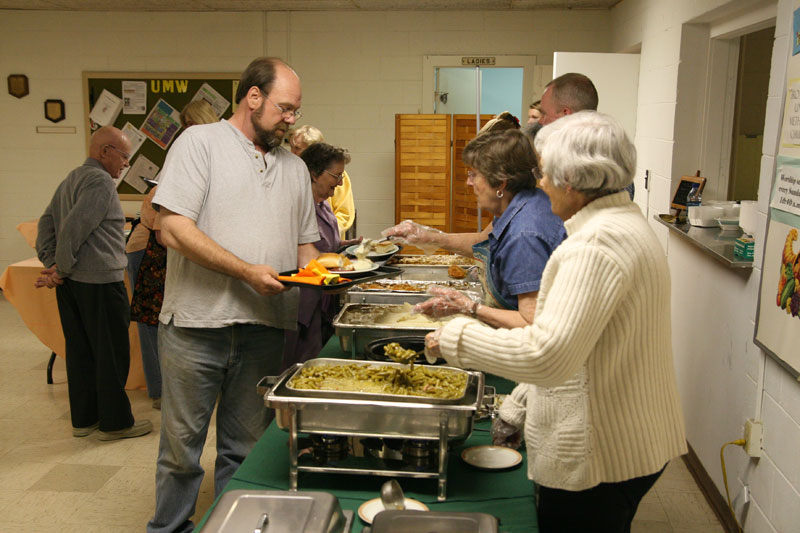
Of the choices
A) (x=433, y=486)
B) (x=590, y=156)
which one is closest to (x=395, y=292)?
(x=433, y=486)

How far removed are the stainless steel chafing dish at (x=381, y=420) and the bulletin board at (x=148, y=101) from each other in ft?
17.6

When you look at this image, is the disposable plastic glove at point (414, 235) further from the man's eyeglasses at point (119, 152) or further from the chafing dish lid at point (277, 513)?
the chafing dish lid at point (277, 513)

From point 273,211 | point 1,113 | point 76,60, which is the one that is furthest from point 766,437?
point 1,113

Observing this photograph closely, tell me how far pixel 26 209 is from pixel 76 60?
4.97ft

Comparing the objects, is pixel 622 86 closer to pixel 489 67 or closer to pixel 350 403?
pixel 489 67

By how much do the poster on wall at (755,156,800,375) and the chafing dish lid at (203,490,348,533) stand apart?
5.21 feet

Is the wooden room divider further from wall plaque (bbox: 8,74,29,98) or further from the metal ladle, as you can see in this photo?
the metal ladle

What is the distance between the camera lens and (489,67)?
6.46 metres

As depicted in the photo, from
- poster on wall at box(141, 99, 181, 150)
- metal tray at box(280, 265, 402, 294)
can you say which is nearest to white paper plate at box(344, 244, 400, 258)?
metal tray at box(280, 265, 402, 294)

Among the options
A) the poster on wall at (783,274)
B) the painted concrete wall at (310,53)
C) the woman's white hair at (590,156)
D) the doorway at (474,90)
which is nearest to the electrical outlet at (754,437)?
the poster on wall at (783,274)

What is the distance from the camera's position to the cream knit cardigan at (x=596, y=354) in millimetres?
1338

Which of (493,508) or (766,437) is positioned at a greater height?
(493,508)

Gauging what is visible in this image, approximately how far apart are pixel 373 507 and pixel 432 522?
321mm

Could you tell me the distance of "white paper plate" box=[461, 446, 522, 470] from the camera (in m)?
1.82
